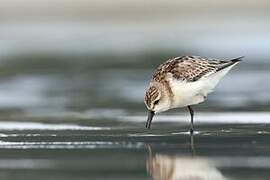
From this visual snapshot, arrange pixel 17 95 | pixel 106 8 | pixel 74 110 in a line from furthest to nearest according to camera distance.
Result: 1. pixel 106 8
2. pixel 17 95
3. pixel 74 110

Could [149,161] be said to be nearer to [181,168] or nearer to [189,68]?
[181,168]

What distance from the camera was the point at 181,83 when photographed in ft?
41.4

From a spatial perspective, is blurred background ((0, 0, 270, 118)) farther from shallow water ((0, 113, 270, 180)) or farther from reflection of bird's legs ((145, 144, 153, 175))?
reflection of bird's legs ((145, 144, 153, 175))

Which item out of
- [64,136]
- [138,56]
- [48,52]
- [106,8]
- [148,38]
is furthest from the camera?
[106,8]

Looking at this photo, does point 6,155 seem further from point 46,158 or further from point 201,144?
point 201,144

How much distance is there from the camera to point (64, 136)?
39.8 feet

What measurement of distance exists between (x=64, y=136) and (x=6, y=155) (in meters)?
1.31

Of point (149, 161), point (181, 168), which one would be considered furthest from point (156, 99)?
point (181, 168)

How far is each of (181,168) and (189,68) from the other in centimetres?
289

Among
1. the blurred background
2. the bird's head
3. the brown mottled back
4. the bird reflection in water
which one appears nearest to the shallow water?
the bird reflection in water

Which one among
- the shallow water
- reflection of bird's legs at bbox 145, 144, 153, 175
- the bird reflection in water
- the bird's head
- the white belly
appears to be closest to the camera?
the bird reflection in water

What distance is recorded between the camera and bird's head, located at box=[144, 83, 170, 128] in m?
12.3

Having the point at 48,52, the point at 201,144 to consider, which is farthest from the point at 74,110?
the point at 48,52

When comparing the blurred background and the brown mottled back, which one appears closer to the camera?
the brown mottled back
